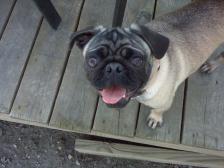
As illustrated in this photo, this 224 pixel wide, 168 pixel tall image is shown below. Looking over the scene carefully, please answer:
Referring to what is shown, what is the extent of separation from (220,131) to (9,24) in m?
1.67

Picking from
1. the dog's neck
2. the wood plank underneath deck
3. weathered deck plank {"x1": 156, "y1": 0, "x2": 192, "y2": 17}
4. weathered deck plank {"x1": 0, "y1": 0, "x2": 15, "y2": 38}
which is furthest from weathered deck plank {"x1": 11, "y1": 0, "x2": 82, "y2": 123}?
the dog's neck

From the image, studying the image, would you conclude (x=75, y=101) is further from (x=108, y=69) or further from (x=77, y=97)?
(x=108, y=69)

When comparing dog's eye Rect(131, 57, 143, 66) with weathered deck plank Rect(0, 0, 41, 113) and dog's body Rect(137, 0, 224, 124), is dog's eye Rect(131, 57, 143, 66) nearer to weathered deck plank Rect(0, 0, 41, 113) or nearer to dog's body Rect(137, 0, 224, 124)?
dog's body Rect(137, 0, 224, 124)

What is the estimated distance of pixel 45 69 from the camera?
104 inches

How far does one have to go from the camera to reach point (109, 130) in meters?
2.45

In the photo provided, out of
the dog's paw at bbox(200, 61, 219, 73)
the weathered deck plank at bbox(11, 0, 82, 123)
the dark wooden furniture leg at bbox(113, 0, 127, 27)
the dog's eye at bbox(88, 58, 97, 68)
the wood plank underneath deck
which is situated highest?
the dog's eye at bbox(88, 58, 97, 68)

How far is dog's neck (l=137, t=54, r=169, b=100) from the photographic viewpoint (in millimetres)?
2054

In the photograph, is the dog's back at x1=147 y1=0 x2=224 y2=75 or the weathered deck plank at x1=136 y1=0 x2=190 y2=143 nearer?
Answer: the dog's back at x1=147 y1=0 x2=224 y2=75

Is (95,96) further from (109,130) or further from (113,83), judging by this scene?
(113,83)

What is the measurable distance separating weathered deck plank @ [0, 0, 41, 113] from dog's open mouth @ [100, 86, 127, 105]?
0.84m

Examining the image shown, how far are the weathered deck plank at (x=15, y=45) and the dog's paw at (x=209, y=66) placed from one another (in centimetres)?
121

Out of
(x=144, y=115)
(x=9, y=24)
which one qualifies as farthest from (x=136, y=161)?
(x=9, y=24)

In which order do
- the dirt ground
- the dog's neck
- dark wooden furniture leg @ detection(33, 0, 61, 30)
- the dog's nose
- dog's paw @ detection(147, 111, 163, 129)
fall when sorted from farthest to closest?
the dirt ground → dark wooden furniture leg @ detection(33, 0, 61, 30) → dog's paw @ detection(147, 111, 163, 129) → the dog's neck → the dog's nose

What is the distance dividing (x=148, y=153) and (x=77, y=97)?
2.18 ft
